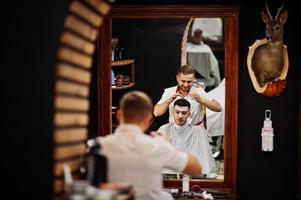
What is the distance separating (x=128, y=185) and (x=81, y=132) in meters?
0.41

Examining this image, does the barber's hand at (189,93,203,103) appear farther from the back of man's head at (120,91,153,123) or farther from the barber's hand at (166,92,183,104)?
the back of man's head at (120,91,153,123)

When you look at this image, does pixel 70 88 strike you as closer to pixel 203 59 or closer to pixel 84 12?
pixel 84 12

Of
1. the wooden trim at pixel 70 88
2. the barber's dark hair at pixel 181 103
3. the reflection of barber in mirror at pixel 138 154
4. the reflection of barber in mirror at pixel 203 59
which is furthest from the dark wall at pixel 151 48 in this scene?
the wooden trim at pixel 70 88

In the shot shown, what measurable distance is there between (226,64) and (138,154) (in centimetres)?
258

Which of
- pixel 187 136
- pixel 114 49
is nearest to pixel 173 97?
pixel 187 136

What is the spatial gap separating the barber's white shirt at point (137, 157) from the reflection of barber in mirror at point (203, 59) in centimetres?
243

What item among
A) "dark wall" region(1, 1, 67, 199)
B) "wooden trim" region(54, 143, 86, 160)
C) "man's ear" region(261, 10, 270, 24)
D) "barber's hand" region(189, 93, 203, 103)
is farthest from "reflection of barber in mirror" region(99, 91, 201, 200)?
"man's ear" region(261, 10, 270, 24)

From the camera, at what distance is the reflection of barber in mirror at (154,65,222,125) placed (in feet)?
19.9

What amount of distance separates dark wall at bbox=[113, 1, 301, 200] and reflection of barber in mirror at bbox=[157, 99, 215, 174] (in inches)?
10.6

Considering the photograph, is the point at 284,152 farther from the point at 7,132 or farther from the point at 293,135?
the point at 7,132

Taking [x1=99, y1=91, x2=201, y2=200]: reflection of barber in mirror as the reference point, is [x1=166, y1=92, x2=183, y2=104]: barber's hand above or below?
above

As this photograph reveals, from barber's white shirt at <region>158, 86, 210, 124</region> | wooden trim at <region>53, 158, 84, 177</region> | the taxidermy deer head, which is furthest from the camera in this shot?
barber's white shirt at <region>158, 86, 210, 124</region>

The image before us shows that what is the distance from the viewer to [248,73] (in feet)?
19.7

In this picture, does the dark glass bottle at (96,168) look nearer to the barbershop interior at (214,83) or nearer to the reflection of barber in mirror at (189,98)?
the barbershop interior at (214,83)
